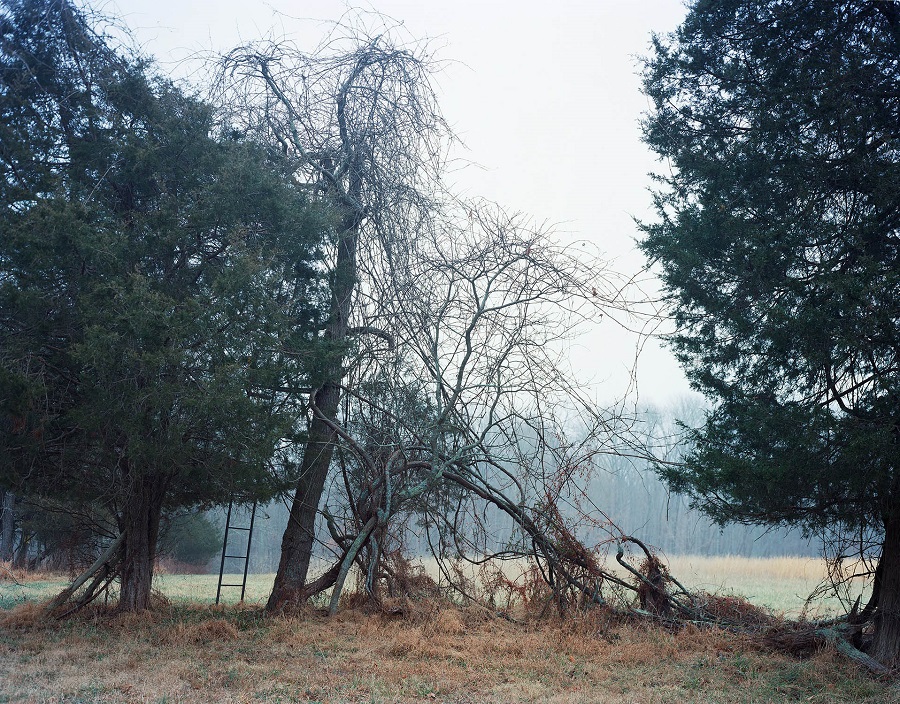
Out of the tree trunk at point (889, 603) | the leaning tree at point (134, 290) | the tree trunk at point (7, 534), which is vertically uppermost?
the leaning tree at point (134, 290)

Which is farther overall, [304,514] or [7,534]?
[7,534]

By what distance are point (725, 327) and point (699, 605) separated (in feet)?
11.5

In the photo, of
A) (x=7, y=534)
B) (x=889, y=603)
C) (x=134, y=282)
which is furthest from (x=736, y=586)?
(x=7, y=534)

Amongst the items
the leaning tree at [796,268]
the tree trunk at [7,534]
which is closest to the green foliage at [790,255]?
the leaning tree at [796,268]

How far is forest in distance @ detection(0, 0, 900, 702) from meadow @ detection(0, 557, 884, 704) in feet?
0.24

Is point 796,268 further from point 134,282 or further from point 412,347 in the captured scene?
point 134,282

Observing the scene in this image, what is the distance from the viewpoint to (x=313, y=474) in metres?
9.90

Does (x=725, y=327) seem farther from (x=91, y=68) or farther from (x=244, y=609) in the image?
(x=91, y=68)

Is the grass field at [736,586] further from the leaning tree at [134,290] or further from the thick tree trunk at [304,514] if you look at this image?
the leaning tree at [134,290]

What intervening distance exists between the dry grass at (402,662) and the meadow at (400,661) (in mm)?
18

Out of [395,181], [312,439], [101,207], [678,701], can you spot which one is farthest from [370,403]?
[678,701]

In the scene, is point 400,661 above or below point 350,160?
below

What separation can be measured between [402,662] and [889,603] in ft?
15.6

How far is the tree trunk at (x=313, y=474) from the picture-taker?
383 inches
